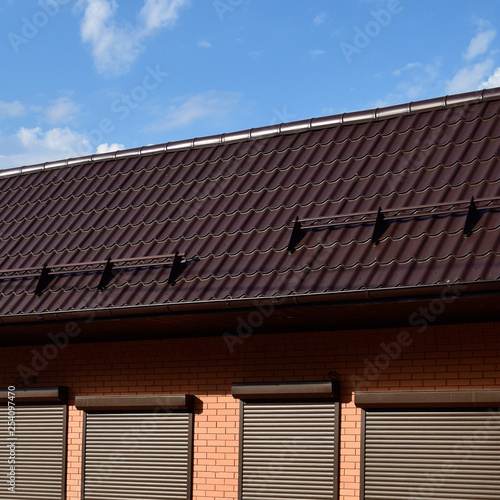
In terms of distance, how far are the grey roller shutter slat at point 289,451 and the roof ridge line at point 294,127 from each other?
12.3 ft

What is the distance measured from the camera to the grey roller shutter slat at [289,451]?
873cm

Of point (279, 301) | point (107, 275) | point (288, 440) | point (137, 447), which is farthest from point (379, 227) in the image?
point (137, 447)

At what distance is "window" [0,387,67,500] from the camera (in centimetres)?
1060

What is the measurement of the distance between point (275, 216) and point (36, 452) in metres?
4.26

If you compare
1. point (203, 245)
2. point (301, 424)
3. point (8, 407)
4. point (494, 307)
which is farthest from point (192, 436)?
point (494, 307)

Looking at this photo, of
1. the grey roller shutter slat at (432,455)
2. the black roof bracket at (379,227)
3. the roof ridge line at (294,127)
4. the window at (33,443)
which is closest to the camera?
the grey roller shutter slat at (432,455)

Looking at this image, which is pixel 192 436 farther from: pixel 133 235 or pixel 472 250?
pixel 472 250

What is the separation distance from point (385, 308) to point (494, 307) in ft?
3.17

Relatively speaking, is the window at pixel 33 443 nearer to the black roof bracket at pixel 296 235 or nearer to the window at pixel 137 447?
the window at pixel 137 447

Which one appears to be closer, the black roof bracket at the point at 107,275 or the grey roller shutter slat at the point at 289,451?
the grey roller shutter slat at the point at 289,451

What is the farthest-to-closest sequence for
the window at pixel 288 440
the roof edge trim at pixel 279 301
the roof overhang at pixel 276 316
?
the window at pixel 288 440 < the roof overhang at pixel 276 316 < the roof edge trim at pixel 279 301

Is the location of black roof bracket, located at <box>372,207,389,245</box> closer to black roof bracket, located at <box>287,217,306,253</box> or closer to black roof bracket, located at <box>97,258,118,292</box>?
black roof bracket, located at <box>287,217,306,253</box>

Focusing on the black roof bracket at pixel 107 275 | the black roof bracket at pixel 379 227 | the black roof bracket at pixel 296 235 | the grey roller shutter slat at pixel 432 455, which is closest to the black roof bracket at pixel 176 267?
the black roof bracket at pixel 107 275

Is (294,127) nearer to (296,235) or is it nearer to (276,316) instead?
(296,235)
